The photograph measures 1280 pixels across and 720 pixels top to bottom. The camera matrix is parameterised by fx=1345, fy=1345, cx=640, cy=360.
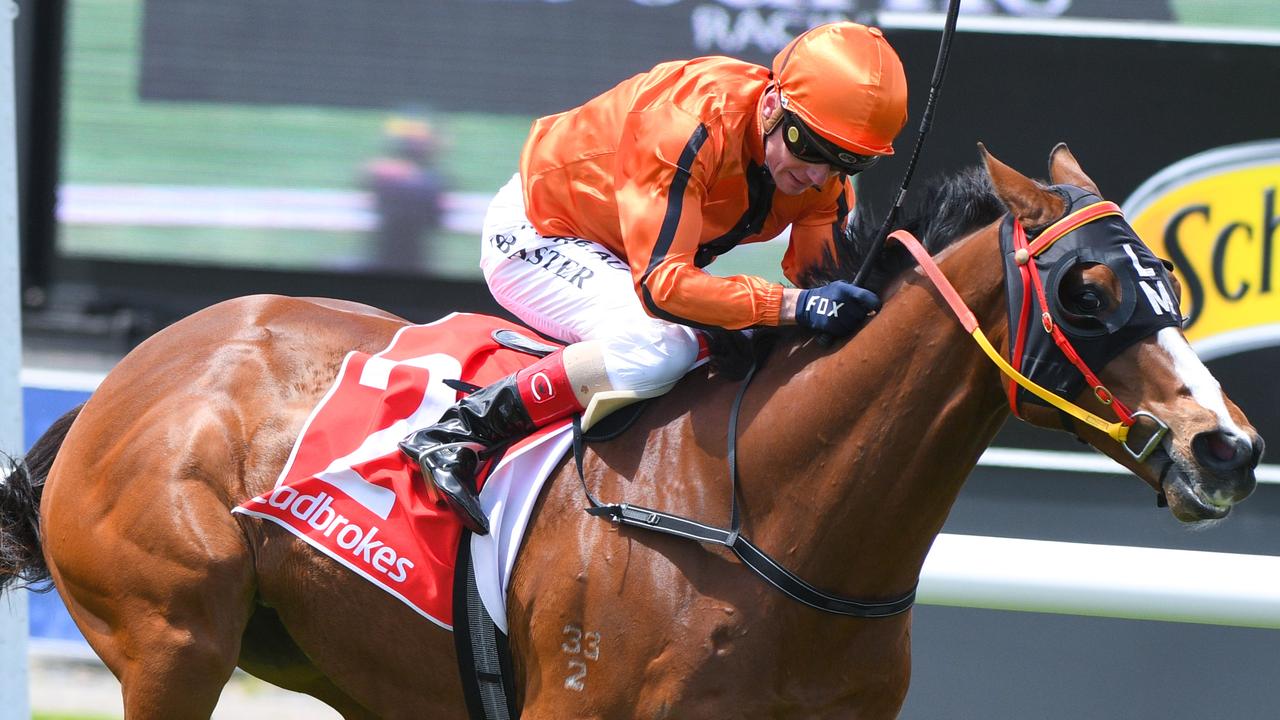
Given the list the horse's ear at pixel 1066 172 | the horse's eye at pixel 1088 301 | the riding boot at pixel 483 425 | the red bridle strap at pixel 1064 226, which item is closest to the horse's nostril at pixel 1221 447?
the horse's eye at pixel 1088 301

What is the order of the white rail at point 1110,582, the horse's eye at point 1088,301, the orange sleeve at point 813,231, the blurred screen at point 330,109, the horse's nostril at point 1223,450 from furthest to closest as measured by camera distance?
1. the blurred screen at point 330,109
2. the white rail at point 1110,582
3. the orange sleeve at point 813,231
4. the horse's eye at point 1088,301
5. the horse's nostril at point 1223,450

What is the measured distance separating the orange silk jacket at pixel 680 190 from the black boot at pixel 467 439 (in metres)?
0.35

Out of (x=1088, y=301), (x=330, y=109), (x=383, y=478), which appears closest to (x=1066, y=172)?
(x=1088, y=301)

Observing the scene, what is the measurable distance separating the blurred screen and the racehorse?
209 cm

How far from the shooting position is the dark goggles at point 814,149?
2420mm

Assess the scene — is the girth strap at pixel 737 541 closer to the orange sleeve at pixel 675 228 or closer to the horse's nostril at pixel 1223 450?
the orange sleeve at pixel 675 228

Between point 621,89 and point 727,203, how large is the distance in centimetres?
34

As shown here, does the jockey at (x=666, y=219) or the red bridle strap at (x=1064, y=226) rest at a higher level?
the red bridle strap at (x=1064, y=226)

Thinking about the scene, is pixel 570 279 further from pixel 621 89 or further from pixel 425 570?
pixel 425 570

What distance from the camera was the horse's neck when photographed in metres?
2.26

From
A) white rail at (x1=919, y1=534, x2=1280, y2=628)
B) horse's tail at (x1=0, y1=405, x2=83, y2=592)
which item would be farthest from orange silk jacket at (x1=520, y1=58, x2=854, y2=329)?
horse's tail at (x1=0, y1=405, x2=83, y2=592)

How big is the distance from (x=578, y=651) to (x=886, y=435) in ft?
2.21

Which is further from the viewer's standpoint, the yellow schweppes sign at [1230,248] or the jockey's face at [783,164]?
the yellow schweppes sign at [1230,248]

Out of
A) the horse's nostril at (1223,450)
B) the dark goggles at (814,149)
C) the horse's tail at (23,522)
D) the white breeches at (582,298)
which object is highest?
the dark goggles at (814,149)
